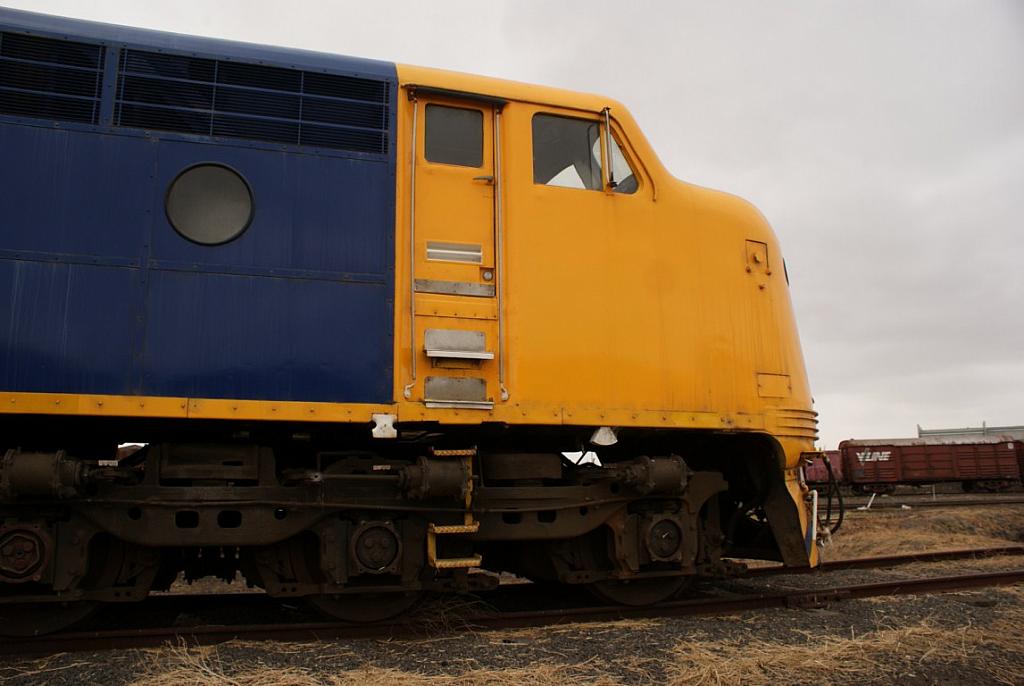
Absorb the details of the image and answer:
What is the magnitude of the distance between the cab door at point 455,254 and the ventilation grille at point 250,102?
1.48 ft

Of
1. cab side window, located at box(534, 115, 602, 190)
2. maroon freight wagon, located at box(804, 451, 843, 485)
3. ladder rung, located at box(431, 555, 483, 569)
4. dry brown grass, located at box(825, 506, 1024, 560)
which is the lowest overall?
dry brown grass, located at box(825, 506, 1024, 560)

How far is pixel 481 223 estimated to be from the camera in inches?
223

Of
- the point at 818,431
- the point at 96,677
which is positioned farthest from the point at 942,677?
the point at 96,677

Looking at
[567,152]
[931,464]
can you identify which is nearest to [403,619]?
[567,152]

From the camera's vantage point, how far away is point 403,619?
5391mm

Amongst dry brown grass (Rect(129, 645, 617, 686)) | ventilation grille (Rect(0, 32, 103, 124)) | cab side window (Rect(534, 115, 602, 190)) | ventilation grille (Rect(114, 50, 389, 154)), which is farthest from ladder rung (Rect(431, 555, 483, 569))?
ventilation grille (Rect(0, 32, 103, 124))

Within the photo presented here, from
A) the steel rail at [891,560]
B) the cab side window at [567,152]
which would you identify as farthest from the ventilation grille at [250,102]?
the steel rail at [891,560]

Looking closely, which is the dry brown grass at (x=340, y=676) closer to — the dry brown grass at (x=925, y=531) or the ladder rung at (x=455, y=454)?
the ladder rung at (x=455, y=454)

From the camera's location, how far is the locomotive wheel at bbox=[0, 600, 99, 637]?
4734mm

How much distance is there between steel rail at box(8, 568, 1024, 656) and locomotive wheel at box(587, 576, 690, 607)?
9 cm

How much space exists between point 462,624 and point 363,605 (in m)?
0.75

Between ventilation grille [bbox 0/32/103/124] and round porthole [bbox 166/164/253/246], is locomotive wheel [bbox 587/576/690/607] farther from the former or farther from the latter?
ventilation grille [bbox 0/32/103/124]

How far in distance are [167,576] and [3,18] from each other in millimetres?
4064

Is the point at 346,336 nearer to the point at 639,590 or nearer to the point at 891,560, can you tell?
the point at 639,590
